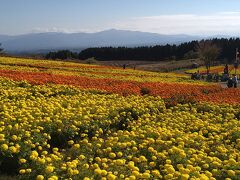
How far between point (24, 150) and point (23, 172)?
1293mm

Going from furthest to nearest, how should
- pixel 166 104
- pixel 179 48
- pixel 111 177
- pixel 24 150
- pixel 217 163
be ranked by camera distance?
1. pixel 179 48
2. pixel 166 104
3. pixel 24 150
4. pixel 217 163
5. pixel 111 177

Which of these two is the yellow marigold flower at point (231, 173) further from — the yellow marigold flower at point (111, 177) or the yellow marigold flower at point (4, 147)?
the yellow marigold flower at point (4, 147)

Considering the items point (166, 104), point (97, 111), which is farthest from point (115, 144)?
point (166, 104)

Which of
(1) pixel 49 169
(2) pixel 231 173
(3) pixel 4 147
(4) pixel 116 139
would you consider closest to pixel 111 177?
(1) pixel 49 169

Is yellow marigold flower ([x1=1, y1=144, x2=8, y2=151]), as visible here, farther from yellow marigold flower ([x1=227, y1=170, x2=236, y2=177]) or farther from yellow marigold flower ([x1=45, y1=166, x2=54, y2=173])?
yellow marigold flower ([x1=227, y1=170, x2=236, y2=177])

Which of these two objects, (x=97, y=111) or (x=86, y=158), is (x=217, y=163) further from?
(x=97, y=111)

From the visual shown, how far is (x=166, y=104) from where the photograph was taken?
15812 millimetres

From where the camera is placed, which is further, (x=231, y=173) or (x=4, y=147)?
(x=4, y=147)

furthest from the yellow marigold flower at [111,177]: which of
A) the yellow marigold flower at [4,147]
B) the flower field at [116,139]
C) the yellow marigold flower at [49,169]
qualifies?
the yellow marigold flower at [4,147]

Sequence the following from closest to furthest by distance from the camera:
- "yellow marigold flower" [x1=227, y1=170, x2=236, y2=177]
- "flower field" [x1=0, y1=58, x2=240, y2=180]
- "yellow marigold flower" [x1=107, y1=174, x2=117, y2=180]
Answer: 1. "yellow marigold flower" [x1=107, y1=174, x2=117, y2=180]
2. "yellow marigold flower" [x1=227, y1=170, x2=236, y2=177]
3. "flower field" [x1=0, y1=58, x2=240, y2=180]

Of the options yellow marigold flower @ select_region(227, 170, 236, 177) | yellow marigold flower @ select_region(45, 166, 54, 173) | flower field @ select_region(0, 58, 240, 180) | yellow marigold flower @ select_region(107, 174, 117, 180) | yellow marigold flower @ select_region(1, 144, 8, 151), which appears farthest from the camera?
yellow marigold flower @ select_region(1, 144, 8, 151)

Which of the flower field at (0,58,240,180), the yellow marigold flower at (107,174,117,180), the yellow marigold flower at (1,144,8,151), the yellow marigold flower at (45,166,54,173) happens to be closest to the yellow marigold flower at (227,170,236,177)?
the flower field at (0,58,240,180)

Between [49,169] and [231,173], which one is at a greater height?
[49,169]

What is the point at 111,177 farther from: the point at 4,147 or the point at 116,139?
the point at 116,139
